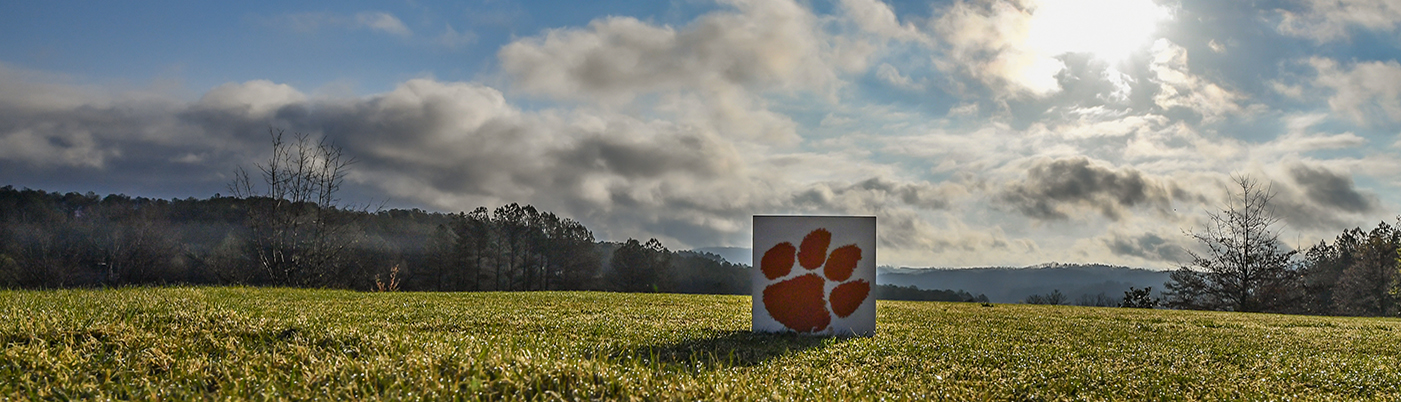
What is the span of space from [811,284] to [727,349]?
2.15 m

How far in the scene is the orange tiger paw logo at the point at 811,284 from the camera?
27.2 feet

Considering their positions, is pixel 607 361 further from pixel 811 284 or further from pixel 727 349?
pixel 811 284

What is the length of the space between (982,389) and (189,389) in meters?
5.07

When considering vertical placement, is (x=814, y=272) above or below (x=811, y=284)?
above

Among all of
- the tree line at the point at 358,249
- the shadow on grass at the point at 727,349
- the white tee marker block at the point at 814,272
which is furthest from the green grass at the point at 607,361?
the tree line at the point at 358,249

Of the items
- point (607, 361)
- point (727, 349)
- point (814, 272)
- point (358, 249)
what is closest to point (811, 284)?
point (814, 272)

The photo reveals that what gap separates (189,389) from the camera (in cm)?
409

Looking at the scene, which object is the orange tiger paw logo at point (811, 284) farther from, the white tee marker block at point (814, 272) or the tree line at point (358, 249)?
the tree line at point (358, 249)

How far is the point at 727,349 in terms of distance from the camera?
255 inches

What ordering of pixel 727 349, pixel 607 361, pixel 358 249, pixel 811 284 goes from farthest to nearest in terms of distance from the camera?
pixel 358 249 → pixel 811 284 → pixel 727 349 → pixel 607 361

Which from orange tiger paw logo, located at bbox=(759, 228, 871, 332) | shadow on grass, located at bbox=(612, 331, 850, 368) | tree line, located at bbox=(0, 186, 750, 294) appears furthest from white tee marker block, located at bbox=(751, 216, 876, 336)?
tree line, located at bbox=(0, 186, 750, 294)

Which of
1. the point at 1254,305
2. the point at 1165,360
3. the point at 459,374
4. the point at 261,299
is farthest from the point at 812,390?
the point at 1254,305

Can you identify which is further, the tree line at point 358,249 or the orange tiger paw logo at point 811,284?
the tree line at point 358,249

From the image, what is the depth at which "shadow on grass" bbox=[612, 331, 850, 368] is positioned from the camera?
550cm
